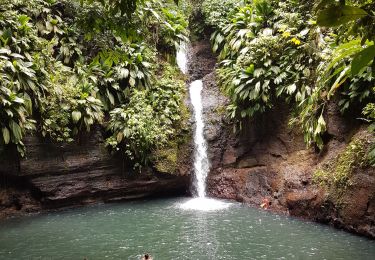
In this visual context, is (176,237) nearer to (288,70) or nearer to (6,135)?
(6,135)

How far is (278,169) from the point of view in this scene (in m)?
9.46

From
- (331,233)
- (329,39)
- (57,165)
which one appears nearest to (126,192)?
(57,165)

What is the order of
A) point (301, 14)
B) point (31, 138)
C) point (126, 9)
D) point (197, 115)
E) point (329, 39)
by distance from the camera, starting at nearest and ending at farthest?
1. point (126, 9)
2. point (329, 39)
3. point (31, 138)
4. point (301, 14)
5. point (197, 115)

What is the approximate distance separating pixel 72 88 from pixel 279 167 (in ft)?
19.7

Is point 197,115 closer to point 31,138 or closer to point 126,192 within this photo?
point 126,192

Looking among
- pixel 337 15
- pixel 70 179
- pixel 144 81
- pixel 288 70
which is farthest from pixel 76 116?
pixel 337 15

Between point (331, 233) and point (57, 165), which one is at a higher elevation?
point (57, 165)

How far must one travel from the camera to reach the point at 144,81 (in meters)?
11.5

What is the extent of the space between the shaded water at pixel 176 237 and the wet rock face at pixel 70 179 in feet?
2.28

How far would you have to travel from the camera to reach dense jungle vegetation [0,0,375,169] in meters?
8.15

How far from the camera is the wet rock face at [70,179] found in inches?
362

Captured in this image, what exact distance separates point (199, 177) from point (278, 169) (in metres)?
2.75

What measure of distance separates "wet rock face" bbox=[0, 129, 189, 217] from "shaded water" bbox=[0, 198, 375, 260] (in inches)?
27.4

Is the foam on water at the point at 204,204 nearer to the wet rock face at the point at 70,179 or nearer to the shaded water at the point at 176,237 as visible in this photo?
the shaded water at the point at 176,237
